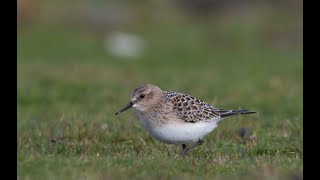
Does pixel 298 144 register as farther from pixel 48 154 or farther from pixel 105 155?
pixel 48 154

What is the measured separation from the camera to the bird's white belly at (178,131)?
396 inches

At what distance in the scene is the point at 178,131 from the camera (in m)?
10.1

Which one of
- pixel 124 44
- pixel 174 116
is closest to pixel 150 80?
pixel 174 116

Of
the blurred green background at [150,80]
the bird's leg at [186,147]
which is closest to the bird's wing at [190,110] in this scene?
the bird's leg at [186,147]

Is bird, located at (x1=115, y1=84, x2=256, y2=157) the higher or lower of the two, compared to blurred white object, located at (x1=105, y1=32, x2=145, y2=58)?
lower

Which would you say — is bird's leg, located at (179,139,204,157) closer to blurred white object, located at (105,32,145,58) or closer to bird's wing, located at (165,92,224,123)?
bird's wing, located at (165,92,224,123)

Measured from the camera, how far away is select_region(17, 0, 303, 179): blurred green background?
29.8 feet

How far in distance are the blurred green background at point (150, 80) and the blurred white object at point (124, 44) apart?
101 millimetres

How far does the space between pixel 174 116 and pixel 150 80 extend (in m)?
8.83

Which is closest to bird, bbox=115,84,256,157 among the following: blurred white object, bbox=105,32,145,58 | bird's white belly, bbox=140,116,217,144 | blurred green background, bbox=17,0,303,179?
bird's white belly, bbox=140,116,217,144

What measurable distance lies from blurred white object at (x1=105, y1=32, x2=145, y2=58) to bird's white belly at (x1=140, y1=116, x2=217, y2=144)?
1644 cm

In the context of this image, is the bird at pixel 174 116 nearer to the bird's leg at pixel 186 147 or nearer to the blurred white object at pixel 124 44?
the bird's leg at pixel 186 147
